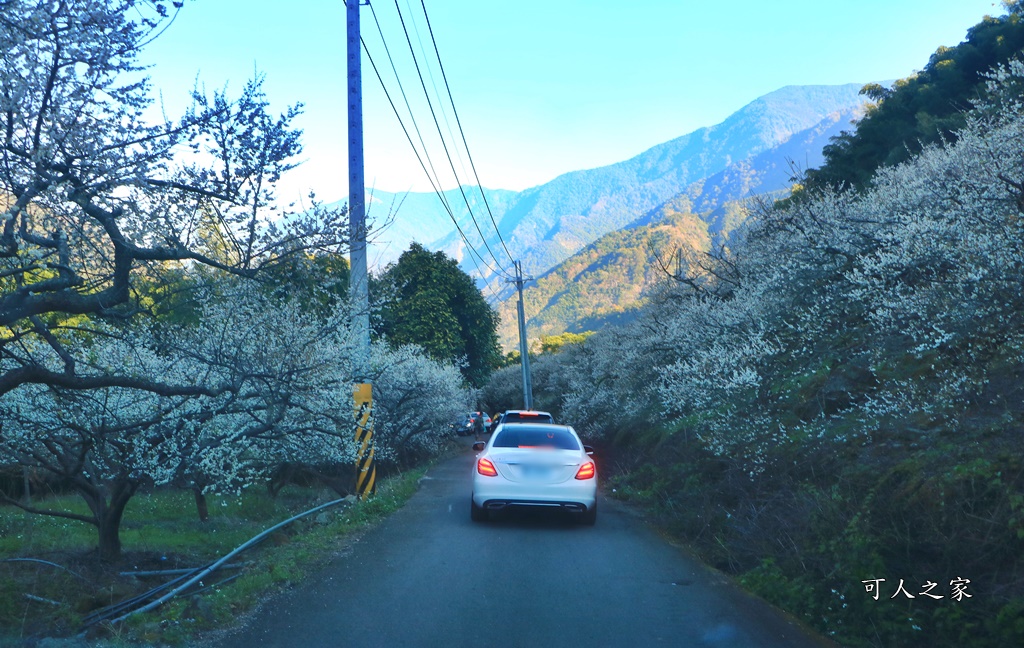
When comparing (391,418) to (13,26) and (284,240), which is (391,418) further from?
(13,26)

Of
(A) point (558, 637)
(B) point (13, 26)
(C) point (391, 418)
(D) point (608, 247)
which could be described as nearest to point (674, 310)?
(C) point (391, 418)

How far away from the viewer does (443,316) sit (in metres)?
38.8

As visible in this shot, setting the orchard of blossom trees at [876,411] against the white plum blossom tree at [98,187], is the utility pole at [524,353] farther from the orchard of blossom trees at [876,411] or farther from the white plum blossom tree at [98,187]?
the white plum blossom tree at [98,187]

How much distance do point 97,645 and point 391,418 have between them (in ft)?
54.6

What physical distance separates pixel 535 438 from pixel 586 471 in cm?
95

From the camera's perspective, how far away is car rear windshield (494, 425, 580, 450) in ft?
37.5

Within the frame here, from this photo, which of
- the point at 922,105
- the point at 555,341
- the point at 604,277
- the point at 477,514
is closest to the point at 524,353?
the point at 922,105

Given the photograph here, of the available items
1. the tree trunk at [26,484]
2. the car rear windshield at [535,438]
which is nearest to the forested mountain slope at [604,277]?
the tree trunk at [26,484]

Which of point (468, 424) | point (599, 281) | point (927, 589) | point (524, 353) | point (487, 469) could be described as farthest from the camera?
point (599, 281)

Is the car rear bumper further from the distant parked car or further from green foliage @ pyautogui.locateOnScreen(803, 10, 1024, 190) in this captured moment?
the distant parked car

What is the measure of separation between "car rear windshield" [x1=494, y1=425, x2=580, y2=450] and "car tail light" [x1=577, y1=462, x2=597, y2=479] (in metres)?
0.40

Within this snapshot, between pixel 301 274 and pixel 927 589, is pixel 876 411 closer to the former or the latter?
pixel 927 589

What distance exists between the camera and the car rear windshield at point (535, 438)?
11430 millimetres

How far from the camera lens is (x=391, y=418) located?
2194cm
